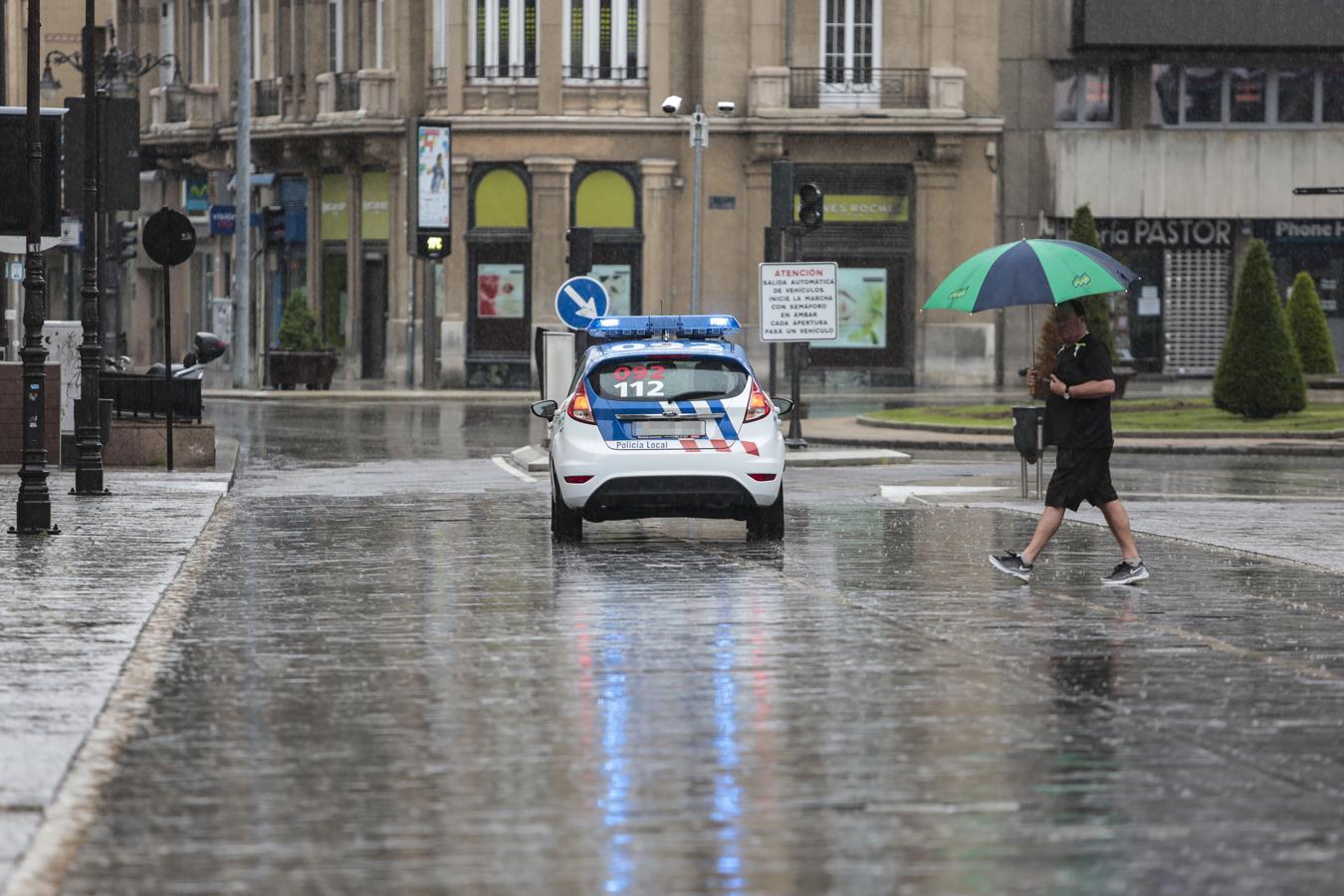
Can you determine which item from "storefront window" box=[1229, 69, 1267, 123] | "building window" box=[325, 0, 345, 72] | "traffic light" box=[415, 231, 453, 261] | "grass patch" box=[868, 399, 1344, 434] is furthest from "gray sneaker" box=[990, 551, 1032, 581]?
"building window" box=[325, 0, 345, 72]

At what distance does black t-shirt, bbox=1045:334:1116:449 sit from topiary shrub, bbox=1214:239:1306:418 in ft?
62.5

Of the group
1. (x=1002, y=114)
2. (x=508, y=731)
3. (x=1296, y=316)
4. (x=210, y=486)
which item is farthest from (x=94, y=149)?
(x=1002, y=114)

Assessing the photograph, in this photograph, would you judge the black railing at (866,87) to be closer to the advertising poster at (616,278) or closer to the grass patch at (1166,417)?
the advertising poster at (616,278)

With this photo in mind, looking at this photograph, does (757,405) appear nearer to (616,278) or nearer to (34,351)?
(34,351)

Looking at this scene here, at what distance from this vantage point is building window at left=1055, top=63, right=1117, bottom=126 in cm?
5112

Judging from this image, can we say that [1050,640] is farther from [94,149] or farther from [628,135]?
[628,135]

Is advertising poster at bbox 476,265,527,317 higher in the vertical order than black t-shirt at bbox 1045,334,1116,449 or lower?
higher

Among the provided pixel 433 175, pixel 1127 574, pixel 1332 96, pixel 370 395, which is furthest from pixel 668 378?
pixel 1332 96

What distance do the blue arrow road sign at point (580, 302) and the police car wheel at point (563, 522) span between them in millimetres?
11379

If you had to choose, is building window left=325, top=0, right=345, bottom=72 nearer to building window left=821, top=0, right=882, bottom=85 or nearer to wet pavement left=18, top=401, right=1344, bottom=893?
building window left=821, top=0, right=882, bottom=85

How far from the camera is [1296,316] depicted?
40375mm

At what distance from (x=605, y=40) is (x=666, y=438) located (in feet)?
109

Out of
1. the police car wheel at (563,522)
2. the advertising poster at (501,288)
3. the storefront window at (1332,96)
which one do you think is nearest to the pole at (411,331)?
the advertising poster at (501,288)

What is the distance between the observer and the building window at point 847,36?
164 feet
